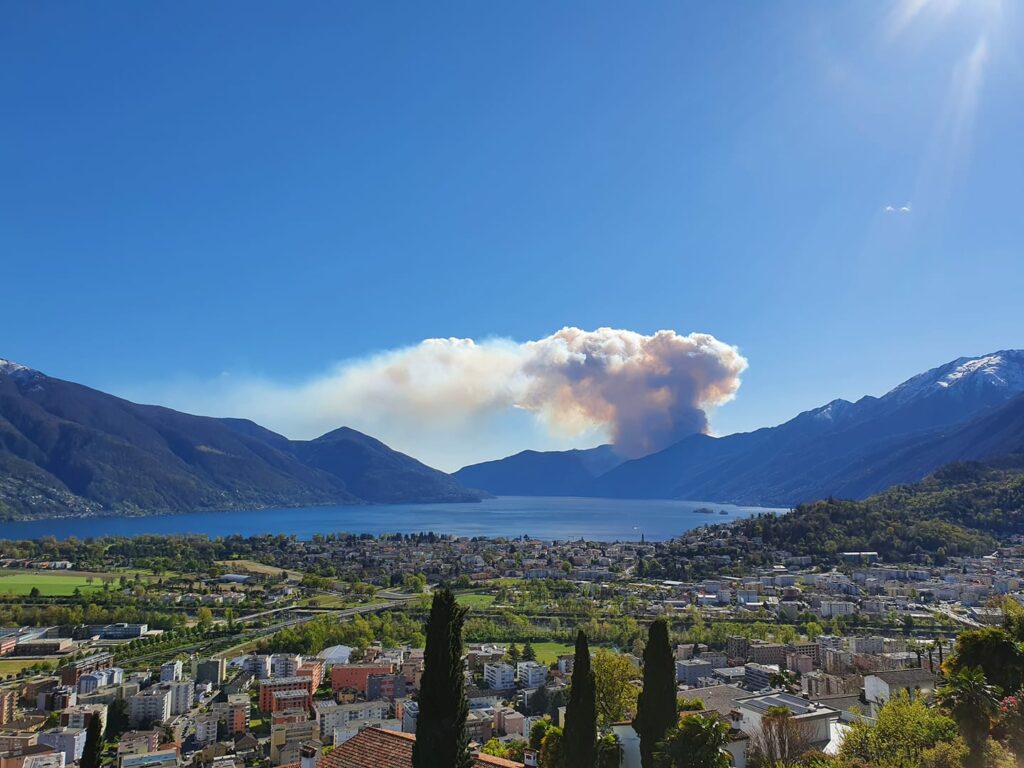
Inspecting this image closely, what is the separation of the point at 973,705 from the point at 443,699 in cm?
631

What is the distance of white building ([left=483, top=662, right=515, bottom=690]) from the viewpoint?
34.0 meters

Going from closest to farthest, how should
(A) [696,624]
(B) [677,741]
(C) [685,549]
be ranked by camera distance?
(B) [677,741] → (A) [696,624] → (C) [685,549]

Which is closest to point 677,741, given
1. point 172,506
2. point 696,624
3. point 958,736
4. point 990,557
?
point 958,736

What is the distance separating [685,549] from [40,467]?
15833 centimetres

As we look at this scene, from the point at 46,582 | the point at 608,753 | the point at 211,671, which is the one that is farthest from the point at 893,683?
the point at 46,582

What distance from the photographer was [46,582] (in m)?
64.8

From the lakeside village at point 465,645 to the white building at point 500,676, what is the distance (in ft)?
0.34

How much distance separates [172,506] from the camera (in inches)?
7151

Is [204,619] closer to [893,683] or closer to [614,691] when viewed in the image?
[614,691]

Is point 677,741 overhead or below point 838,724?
overhead

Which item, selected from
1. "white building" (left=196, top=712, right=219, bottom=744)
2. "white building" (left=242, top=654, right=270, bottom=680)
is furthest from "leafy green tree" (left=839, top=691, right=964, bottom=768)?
"white building" (left=242, top=654, right=270, bottom=680)

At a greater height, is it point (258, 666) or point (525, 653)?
point (525, 653)

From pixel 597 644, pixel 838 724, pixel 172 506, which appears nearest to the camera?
pixel 838 724

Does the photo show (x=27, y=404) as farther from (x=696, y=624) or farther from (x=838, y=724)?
(x=838, y=724)
